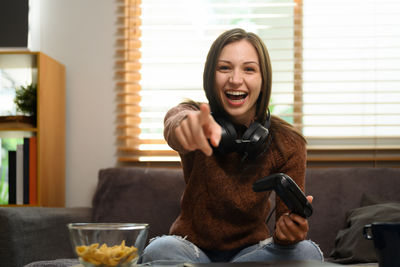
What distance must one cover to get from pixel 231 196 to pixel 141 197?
853 millimetres

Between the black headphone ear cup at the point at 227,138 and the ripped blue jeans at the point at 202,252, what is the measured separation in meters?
0.29

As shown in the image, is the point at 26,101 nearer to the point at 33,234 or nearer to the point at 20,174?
the point at 20,174

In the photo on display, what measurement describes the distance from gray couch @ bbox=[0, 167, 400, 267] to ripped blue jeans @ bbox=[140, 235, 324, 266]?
703mm

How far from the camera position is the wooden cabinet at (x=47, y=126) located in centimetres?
231

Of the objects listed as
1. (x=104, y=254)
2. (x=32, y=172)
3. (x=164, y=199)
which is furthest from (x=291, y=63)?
(x=104, y=254)

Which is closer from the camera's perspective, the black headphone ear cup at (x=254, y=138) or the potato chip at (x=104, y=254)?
the potato chip at (x=104, y=254)

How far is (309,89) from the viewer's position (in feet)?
8.37

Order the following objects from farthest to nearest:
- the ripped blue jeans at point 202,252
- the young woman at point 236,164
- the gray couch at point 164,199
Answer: the gray couch at point 164,199, the young woman at point 236,164, the ripped blue jeans at point 202,252

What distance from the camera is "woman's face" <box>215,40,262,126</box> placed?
1.47 m

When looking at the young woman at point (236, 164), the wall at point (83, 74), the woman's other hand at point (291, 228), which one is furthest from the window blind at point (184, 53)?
the woman's other hand at point (291, 228)

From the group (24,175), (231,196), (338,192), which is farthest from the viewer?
(24,175)

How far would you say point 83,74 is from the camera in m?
2.62

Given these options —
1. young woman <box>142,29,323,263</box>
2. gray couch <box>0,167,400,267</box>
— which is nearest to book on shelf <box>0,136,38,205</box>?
gray couch <box>0,167,400,267</box>

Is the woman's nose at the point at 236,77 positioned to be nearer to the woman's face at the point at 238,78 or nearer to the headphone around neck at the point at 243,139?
the woman's face at the point at 238,78
